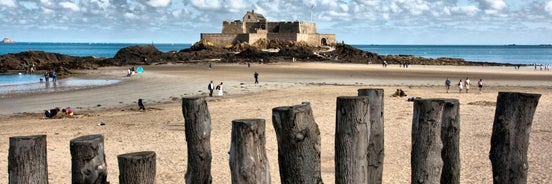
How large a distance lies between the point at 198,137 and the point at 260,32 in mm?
89960

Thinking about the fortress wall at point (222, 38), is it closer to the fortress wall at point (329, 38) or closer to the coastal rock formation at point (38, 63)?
the fortress wall at point (329, 38)

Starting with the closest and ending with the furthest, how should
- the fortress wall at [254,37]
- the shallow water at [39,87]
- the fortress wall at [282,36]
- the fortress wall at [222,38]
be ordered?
the shallow water at [39,87] < the fortress wall at [254,37] < the fortress wall at [282,36] < the fortress wall at [222,38]

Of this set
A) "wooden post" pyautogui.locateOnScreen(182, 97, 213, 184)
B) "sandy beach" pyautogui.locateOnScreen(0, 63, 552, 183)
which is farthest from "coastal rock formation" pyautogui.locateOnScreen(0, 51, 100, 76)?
"wooden post" pyautogui.locateOnScreen(182, 97, 213, 184)

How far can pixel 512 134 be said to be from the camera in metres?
5.25

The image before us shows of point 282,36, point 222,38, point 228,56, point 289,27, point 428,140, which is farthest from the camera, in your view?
point 289,27

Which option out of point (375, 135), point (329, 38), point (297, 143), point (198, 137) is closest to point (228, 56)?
point (329, 38)

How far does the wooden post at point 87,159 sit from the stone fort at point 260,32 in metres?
86.4

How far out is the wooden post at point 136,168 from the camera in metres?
4.50

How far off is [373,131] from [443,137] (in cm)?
73

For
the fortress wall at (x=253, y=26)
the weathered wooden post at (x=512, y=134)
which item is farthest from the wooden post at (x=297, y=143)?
the fortress wall at (x=253, y=26)

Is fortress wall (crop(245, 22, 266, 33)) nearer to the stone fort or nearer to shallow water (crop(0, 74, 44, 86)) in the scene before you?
the stone fort

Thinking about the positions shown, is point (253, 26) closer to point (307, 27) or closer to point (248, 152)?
point (307, 27)

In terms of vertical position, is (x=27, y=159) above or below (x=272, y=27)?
below

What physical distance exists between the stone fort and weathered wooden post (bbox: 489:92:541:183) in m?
85.9
